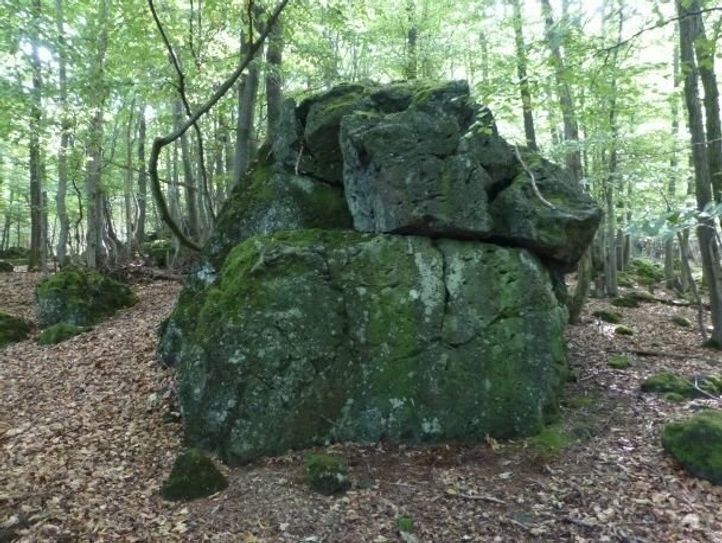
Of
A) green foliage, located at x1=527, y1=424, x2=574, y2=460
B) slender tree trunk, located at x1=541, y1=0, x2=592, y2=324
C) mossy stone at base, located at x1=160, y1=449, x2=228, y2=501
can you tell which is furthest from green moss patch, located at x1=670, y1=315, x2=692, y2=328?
mossy stone at base, located at x1=160, y1=449, x2=228, y2=501

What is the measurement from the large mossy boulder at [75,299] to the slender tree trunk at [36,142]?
357cm

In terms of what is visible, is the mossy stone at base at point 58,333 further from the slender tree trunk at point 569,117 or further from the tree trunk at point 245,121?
the slender tree trunk at point 569,117

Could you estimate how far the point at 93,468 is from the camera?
570 centimetres

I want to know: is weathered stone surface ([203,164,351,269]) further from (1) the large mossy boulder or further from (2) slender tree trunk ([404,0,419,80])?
(2) slender tree trunk ([404,0,419,80])

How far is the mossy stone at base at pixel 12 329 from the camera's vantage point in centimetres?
1096

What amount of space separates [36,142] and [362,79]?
9.32m

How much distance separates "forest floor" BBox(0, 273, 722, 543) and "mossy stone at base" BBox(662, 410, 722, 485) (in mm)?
123

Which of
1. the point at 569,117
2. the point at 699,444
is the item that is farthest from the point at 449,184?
the point at 569,117

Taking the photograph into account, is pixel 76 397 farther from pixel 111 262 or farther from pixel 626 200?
pixel 626 200

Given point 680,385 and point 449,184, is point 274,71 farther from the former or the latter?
point 680,385

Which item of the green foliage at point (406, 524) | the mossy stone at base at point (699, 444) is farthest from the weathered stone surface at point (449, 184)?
the green foliage at point (406, 524)

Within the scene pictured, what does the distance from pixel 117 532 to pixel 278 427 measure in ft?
6.13

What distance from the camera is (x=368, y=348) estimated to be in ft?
20.4

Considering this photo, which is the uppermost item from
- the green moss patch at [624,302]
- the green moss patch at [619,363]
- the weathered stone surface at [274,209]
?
the weathered stone surface at [274,209]
